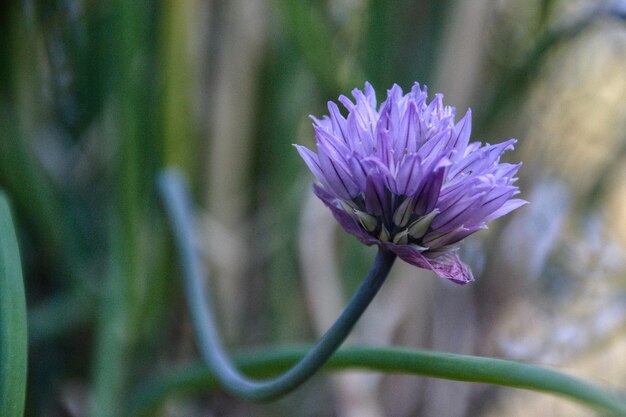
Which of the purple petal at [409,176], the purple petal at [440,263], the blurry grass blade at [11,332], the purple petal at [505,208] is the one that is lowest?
the blurry grass blade at [11,332]

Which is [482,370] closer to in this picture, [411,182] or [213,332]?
[411,182]

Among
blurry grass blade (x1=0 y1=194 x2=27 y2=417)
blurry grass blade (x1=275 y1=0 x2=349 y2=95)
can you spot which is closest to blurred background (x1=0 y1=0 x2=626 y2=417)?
blurry grass blade (x1=275 y1=0 x2=349 y2=95)

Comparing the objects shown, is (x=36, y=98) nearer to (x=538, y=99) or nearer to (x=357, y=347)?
(x=357, y=347)

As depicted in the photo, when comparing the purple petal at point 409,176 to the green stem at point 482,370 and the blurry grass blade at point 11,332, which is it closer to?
the green stem at point 482,370

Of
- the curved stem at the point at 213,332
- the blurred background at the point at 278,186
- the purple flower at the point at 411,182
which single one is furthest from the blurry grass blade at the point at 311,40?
the purple flower at the point at 411,182

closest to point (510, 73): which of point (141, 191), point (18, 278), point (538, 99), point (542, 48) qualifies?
point (542, 48)

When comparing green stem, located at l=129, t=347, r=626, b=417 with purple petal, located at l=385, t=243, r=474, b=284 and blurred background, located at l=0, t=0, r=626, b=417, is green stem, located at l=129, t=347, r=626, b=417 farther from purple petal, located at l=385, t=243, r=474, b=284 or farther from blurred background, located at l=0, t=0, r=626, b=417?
blurred background, located at l=0, t=0, r=626, b=417
